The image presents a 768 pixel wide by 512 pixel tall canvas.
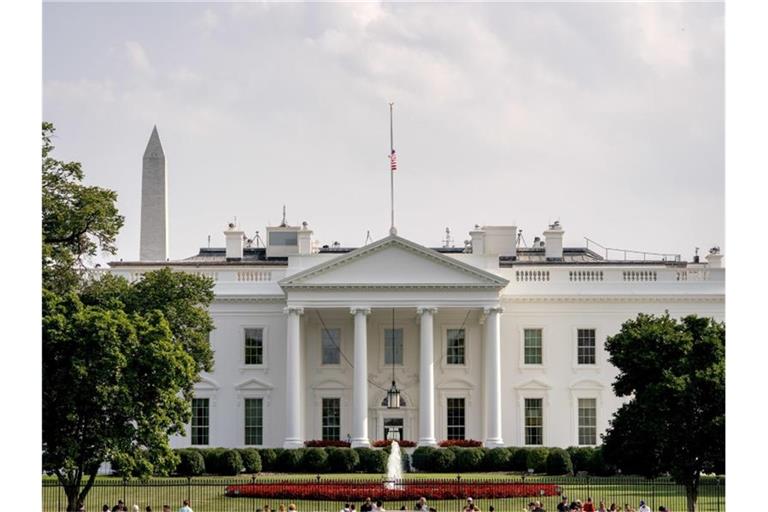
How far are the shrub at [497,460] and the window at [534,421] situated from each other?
6.62 meters

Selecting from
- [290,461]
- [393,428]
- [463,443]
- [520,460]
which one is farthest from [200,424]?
[520,460]

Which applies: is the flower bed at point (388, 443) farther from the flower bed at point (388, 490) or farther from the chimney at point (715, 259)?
the chimney at point (715, 259)

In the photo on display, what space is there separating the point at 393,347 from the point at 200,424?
901 centimetres

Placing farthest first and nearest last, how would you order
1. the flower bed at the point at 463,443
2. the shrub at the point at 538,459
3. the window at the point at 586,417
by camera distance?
the window at the point at 586,417, the flower bed at the point at 463,443, the shrub at the point at 538,459

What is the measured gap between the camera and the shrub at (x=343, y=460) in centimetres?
5922

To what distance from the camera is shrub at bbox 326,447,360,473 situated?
59.2 meters

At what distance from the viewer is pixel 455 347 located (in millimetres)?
67500

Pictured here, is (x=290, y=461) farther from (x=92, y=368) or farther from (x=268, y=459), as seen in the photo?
(x=92, y=368)

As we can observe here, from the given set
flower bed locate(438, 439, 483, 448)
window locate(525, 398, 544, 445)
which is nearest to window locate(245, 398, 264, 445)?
flower bed locate(438, 439, 483, 448)

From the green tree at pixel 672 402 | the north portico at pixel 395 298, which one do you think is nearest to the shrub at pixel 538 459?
the north portico at pixel 395 298

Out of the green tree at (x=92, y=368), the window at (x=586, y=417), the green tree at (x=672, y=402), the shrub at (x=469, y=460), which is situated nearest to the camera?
the green tree at (x=92, y=368)

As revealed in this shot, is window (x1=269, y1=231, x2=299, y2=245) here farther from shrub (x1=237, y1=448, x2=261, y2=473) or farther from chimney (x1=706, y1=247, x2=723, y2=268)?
shrub (x1=237, y1=448, x2=261, y2=473)

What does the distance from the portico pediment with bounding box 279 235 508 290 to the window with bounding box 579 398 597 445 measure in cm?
701
